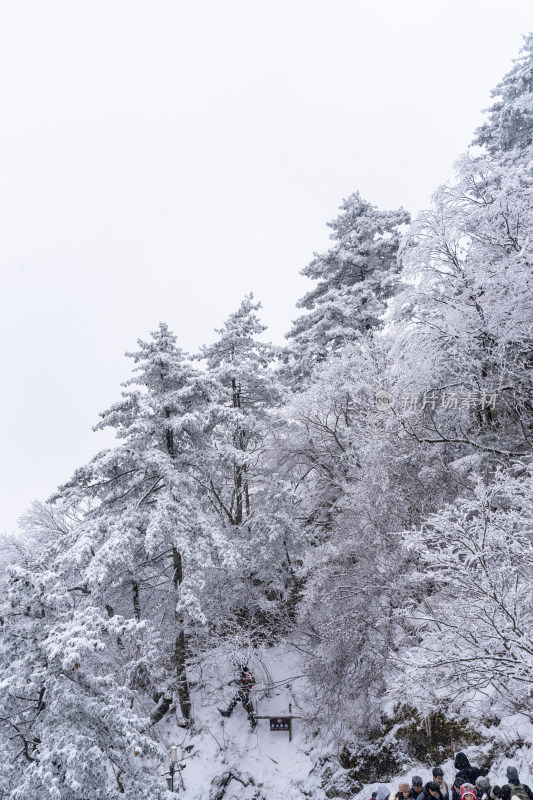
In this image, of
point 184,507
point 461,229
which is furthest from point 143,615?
point 461,229

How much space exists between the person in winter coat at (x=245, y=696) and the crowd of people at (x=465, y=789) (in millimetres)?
6654

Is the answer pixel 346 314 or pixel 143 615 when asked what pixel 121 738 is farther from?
pixel 346 314

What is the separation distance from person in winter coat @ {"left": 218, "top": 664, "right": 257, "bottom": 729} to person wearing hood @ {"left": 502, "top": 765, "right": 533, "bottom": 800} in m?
8.20

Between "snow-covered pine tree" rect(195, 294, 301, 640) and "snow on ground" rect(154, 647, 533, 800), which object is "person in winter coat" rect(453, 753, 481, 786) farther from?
"snow-covered pine tree" rect(195, 294, 301, 640)

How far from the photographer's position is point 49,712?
6.88 metres

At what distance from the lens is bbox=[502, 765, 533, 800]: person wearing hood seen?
6.46 meters

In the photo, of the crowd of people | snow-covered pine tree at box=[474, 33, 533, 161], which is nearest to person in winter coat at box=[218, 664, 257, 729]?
the crowd of people

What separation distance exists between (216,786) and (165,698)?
270cm

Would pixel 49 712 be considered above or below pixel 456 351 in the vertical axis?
below

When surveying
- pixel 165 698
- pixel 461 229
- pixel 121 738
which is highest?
pixel 461 229

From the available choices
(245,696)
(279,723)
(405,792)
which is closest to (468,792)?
(405,792)

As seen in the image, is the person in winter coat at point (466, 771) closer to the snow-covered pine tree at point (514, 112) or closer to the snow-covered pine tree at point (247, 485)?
the snow-covered pine tree at point (247, 485)

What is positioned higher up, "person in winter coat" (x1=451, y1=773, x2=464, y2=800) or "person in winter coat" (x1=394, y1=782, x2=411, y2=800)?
"person in winter coat" (x1=394, y1=782, x2=411, y2=800)

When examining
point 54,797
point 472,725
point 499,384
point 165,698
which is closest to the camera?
point 54,797
